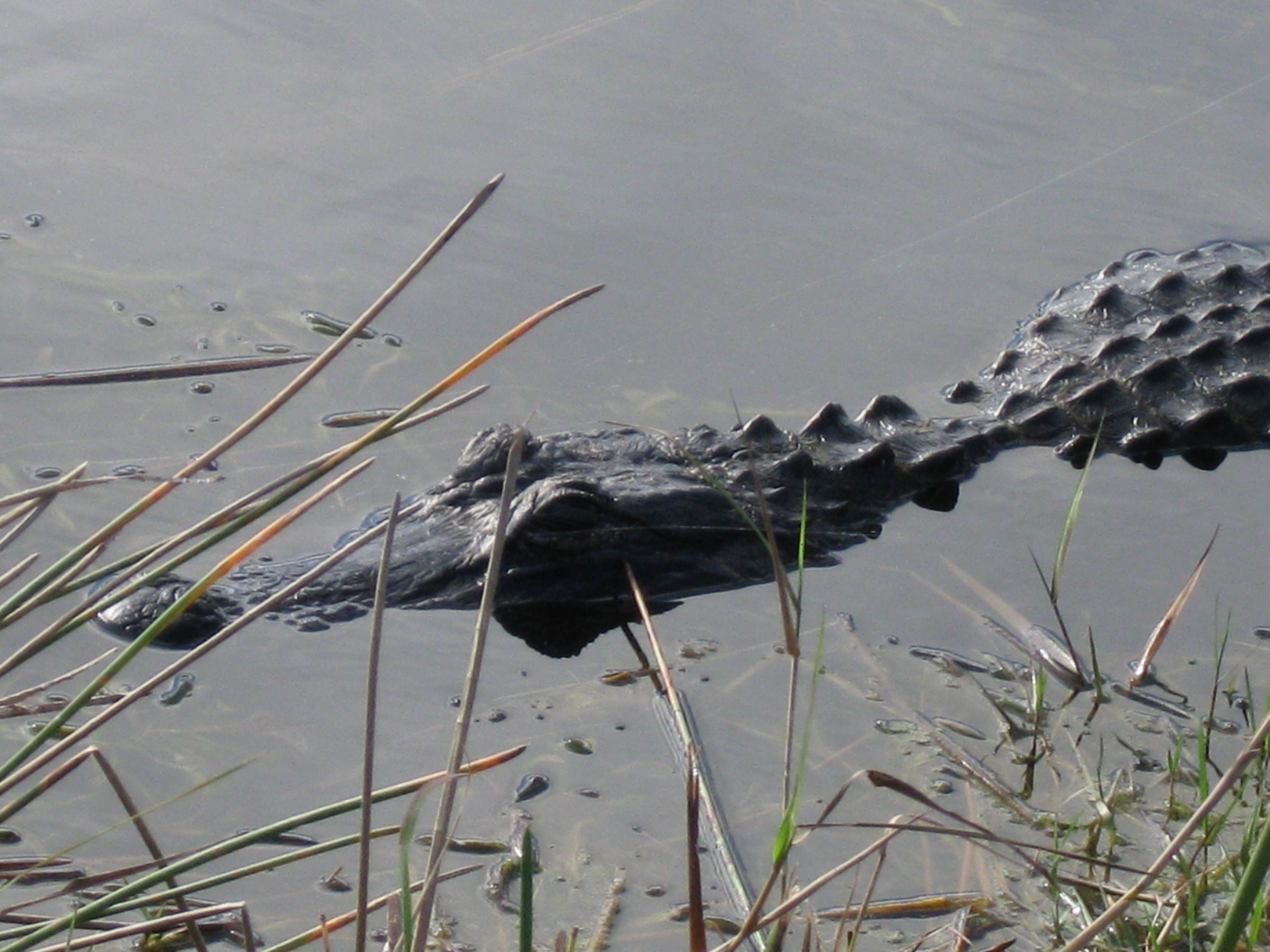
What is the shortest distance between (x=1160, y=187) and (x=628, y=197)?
2.41 m

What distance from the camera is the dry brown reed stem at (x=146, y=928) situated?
6.68 feet

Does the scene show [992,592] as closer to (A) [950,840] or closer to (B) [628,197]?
(A) [950,840]

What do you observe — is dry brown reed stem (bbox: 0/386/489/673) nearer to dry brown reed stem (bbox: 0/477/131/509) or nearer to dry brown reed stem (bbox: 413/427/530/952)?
dry brown reed stem (bbox: 0/477/131/509)

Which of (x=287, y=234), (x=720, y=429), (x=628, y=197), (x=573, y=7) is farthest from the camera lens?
(x=573, y=7)

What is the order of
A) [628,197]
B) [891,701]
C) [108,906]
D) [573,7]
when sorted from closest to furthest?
1. [108,906]
2. [891,701]
3. [628,197]
4. [573,7]

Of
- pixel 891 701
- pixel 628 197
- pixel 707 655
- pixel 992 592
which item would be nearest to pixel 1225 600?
pixel 992 592

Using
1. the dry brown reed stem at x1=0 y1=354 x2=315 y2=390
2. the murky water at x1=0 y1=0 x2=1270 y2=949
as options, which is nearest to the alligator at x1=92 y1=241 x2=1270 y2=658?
the murky water at x1=0 y1=0 x2=1270 y2=949

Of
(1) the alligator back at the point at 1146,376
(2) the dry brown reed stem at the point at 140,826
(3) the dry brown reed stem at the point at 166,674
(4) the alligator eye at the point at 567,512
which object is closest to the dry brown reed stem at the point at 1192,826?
(3) the dry brown reed stem at the point at 166,674

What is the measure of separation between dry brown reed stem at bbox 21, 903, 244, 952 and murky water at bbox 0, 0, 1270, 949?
2.52 feet

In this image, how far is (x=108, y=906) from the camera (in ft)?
6.21

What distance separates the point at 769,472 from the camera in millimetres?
4539

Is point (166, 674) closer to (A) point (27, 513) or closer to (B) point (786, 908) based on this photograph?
(A) point (27, 513)

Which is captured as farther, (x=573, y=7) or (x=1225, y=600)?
(x=573, y=7)

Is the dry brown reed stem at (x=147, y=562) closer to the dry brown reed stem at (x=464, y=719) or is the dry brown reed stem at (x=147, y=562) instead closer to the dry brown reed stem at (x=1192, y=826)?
the dry brown reed stem at (x=464, y=719)
